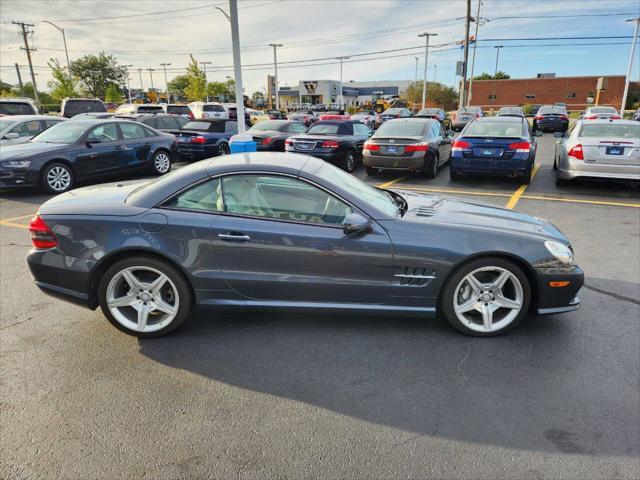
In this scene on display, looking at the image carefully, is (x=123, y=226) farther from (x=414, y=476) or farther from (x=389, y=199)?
(x=414, y=476)

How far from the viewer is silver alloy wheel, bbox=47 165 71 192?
30.3 feet

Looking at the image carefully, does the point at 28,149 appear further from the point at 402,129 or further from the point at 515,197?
the point at 515,197

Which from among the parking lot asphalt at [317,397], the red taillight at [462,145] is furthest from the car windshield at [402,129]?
the parking lot asphalt at [317,397]

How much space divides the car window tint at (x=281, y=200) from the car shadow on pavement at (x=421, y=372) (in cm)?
96

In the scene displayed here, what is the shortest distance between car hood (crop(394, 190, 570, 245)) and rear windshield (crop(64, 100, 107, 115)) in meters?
20.6

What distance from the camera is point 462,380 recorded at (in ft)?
10.1

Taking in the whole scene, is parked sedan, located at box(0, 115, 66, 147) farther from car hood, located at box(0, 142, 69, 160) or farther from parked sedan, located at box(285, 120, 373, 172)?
parked sedan, located at box(285, 120, 373, 172)

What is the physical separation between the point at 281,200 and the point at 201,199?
2.06 ft

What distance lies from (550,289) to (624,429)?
1143mm

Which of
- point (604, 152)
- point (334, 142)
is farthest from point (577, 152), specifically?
point (334, 142)

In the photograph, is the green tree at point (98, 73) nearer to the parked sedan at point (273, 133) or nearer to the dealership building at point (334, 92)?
the dealership building at point (334, 92)

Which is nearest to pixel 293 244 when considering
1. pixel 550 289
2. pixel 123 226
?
pixel 123 226

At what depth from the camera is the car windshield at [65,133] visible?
385 inches

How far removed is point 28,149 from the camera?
→ 9148 mm
